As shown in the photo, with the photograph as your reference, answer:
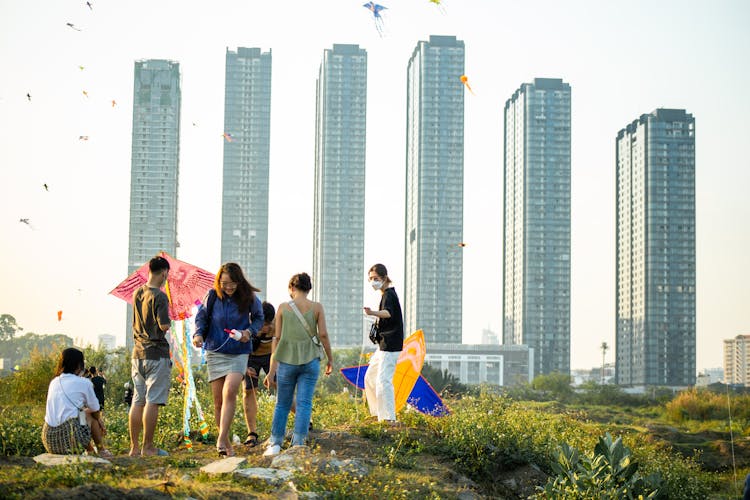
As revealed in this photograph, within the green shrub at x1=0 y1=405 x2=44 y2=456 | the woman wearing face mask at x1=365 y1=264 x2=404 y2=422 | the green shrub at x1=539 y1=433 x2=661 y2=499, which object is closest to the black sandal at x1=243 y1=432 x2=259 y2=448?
the woman wearing face mask at x1=365 y1=264 x2=404 y2=422

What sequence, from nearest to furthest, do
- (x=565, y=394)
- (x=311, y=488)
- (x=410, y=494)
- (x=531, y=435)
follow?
(x=311, y=488), (x=410, y=494), (x=531, y=435), (x=565, y=394)

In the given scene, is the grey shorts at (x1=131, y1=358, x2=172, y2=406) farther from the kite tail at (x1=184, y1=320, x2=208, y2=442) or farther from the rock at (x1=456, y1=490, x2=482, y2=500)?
the rock at (x1=456, y1=490, x2=482, y2=500)

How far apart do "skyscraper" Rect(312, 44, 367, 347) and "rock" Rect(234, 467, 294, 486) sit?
7541 centimetres

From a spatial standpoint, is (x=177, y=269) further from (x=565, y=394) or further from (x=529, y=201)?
(x=529, y=201)

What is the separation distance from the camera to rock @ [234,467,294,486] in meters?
5.92

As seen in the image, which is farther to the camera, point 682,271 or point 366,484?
point 682,271

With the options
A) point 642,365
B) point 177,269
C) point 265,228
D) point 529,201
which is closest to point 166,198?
point 265,228

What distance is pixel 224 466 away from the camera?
6246 millimetres

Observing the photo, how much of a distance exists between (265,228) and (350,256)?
8.40 meters

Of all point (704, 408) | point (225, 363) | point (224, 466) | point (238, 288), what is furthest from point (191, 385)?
point (704, 408)

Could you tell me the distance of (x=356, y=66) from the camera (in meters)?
85.5

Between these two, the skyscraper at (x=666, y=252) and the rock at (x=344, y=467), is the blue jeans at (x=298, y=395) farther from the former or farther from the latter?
the skyscraper at (x=666, y=252)

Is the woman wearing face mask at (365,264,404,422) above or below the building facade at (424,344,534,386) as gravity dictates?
above

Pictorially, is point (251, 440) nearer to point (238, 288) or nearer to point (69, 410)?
point (238, 288)
